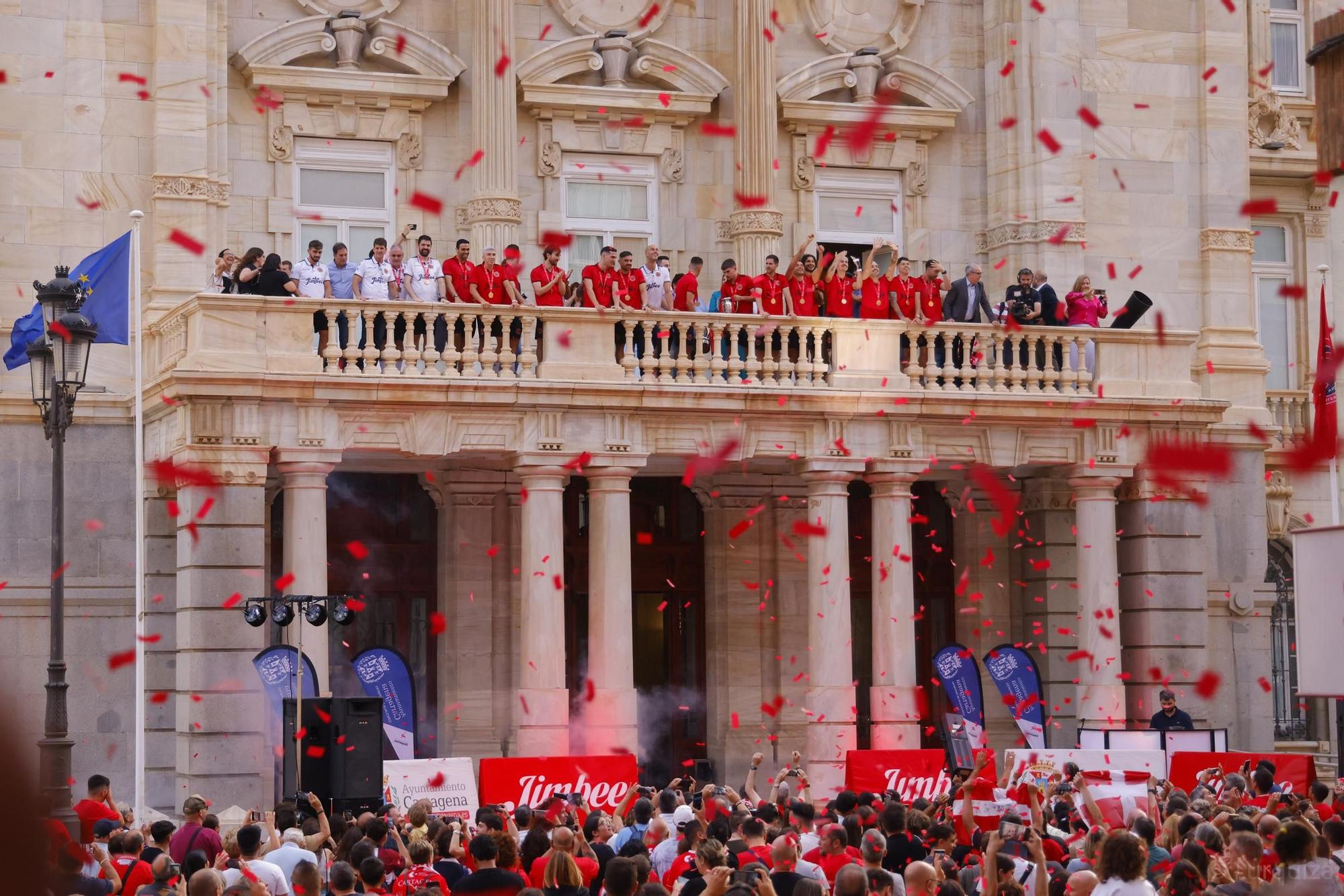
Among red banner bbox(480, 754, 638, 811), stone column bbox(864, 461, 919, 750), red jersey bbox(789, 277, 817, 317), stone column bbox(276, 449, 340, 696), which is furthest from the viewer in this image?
red jersey bbox(789, 277, 817, 317)

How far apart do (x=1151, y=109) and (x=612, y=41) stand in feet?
30.9

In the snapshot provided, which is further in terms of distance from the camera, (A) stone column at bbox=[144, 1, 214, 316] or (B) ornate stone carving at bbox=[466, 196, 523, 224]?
(B) ornate stone carving at bbox=[466, 196, 523, 224]

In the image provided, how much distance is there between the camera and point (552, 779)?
22.6 m

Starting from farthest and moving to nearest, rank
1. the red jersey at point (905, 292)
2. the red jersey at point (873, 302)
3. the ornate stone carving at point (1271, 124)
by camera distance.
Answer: the ornate stone carving at point (1271, 124) < the red jersey at point (905, 292) < the red jersey at point (873, 302)

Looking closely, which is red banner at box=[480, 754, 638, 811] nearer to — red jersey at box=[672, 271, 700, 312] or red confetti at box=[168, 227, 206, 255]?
red jersey at box=[672, 271, 700, 312]

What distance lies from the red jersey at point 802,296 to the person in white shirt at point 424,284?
5.17 metres

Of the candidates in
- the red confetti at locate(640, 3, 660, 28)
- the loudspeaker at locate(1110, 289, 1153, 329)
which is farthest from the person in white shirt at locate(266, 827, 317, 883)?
the red confetti at locate(640, 3, 660, 28)

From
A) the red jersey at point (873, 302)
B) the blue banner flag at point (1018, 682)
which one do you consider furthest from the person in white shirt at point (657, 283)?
the blue banner flag at point (1018, 682)

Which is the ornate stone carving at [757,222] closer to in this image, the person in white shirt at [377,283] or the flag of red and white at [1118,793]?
the person in white shirt at [377,283]

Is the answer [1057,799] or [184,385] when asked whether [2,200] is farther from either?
[1057,799]

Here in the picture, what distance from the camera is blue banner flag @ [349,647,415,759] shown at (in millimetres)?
24766

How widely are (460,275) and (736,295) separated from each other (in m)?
4.14

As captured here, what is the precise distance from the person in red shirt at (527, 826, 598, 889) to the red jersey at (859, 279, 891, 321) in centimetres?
1582

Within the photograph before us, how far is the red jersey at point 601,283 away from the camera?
2667 cm
